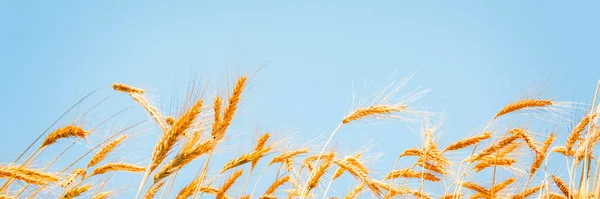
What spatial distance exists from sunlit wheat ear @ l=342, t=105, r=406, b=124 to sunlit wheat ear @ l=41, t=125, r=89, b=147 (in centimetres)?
142

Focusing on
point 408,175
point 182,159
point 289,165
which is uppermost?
point 289,165

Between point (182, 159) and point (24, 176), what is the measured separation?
76 centimetres

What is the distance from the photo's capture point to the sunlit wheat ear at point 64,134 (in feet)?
8.93

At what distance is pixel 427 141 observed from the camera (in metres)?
3.69

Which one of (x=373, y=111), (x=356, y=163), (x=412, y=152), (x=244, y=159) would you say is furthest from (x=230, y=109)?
(x=412, y=152)

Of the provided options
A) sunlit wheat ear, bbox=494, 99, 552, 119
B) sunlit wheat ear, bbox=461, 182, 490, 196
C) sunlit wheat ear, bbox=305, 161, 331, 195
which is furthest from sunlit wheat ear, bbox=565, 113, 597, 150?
sunlit wheat ear, bbox=305, 161, 331, 195

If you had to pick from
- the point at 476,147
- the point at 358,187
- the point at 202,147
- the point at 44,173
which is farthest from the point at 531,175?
the point at 44,173

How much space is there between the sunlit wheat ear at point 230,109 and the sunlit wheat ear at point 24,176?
2.24 ft

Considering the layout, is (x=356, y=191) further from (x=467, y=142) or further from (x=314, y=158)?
(x=467, y=142)

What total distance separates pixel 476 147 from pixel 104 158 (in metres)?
2.18

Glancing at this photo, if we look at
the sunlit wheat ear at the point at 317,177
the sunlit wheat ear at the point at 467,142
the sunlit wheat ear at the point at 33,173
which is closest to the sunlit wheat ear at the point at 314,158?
the sunlit wheat ear at the point at 317,177

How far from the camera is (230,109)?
8.58 feet

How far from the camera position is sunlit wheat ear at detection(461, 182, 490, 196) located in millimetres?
3677

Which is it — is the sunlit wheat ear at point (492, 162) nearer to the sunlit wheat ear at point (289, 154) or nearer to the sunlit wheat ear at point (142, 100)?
the sunlit wheat ear at point (289, 154)
